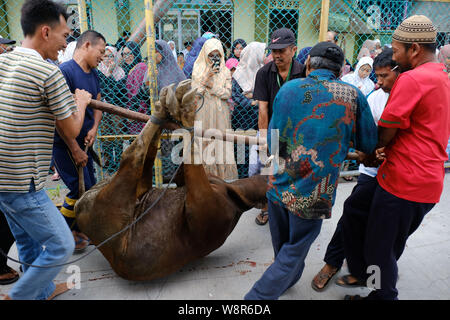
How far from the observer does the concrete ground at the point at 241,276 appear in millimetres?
2518

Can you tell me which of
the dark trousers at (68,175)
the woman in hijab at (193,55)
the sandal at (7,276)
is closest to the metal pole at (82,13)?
the dark trousers at (68,175)

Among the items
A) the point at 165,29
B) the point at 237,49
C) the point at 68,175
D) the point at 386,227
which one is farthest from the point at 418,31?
the point at 165,29

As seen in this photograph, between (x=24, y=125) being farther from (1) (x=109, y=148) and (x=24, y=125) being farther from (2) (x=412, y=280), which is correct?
(2) (x=412, y=280)

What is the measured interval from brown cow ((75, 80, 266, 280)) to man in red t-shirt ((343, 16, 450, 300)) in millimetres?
1132

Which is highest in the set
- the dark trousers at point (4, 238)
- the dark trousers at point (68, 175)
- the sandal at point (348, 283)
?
the dark trousers at point (68, 175)

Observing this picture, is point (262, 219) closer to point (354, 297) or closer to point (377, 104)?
point (354, 297)

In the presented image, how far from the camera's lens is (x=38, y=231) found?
2.04 m

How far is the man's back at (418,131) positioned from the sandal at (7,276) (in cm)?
292

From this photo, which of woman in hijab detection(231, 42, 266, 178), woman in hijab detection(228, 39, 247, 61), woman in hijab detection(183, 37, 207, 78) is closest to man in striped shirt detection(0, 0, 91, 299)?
woman in hijab detection(231, 42, 266, 178)

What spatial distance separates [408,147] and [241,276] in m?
1.63

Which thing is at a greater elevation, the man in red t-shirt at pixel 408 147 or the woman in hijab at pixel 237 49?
the woman in hijab at pixel 237 49

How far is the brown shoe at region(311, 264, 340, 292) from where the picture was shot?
2.59 metres

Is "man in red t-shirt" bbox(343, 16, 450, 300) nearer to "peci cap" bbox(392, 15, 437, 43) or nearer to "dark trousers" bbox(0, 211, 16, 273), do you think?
"peci cap" bbox(392, 15, 437, 43)

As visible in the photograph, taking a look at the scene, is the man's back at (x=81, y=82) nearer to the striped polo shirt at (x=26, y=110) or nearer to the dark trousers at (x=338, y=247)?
the striped polo shirt at (x=26, y=110)
